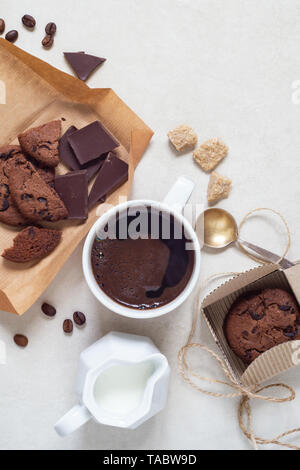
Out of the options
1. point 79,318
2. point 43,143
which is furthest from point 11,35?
point 79,318

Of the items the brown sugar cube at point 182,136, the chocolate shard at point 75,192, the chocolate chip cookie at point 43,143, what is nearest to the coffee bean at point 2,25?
the chocolate chip cookie at point 43,143

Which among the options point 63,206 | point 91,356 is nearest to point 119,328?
point 91,356

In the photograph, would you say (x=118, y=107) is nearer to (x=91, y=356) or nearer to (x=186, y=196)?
(x=186, y=196)

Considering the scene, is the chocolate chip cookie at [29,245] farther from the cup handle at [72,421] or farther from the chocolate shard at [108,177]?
the cup handle at [72,421]

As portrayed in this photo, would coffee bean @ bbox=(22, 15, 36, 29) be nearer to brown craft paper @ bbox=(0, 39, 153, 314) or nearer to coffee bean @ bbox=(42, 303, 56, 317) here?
brown craft paper @ bbox=(0, 39, 153, 314)

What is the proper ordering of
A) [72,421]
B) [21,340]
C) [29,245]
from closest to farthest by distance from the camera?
[72,421], [29,245], [21,340]

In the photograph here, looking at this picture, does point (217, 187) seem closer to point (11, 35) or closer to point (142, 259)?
point (142, 259)
